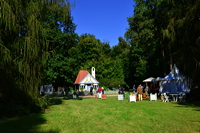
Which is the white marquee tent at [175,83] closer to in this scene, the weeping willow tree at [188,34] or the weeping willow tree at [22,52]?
the weeping willow tree at [188,34]

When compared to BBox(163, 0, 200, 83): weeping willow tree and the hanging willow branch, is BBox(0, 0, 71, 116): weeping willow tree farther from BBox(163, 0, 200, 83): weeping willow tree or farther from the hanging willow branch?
BBox(163, 0, 200, 83): weeping willow tree

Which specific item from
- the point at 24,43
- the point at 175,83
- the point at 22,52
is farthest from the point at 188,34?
the point at 22,52

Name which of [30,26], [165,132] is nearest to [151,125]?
[165,132]

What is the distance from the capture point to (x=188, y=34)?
568 inches

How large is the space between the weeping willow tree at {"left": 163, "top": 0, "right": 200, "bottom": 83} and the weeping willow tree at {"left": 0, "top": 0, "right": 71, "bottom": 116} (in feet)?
30.7

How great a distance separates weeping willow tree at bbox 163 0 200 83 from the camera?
525 inches

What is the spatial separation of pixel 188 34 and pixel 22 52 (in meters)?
11.2

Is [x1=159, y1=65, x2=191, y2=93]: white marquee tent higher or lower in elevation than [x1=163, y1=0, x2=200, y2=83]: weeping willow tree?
lower

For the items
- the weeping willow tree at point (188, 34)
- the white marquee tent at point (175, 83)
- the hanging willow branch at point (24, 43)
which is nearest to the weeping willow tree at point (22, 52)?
the hanging willow branch at point (24, 43)

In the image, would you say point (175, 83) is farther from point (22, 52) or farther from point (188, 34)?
point (22, 52)

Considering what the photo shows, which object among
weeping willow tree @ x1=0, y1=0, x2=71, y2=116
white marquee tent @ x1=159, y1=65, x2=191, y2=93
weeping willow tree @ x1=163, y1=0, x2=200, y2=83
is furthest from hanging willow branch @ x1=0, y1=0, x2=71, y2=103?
white marquee tent @ x1=159, y1=65, x2=191, y2=93

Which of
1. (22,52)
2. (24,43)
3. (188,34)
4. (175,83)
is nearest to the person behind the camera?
(24,43)

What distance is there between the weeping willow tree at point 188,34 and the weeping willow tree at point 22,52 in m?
9.37

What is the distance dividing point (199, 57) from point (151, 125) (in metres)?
8.30
